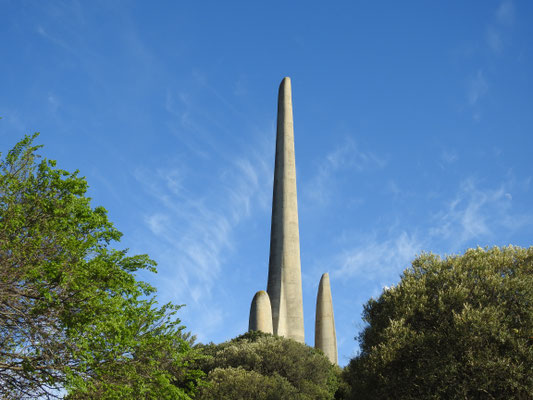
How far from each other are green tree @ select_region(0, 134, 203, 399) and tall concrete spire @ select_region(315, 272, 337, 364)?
2485cm

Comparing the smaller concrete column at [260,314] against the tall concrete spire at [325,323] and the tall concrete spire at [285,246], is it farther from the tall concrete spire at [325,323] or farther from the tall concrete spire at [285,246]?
the tall concrete spire at [325,323]

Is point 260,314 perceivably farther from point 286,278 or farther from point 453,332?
point 453,332

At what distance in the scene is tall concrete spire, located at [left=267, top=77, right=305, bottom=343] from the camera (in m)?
46.7

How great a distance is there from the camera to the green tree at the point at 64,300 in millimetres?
17547

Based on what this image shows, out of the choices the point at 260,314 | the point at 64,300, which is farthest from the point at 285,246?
the point at 64,300

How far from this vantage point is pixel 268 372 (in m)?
33.3

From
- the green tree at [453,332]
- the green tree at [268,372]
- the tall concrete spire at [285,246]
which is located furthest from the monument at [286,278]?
the green tree at [453,332]

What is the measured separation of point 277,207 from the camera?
5050cm

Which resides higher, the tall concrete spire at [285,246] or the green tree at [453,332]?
the tall concrete spire at [285,246]

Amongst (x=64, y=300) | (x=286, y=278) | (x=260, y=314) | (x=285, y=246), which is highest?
(x=285, y=246)

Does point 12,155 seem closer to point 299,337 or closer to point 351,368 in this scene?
point 351,368

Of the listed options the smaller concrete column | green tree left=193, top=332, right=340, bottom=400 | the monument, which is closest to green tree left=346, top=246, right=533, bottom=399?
green tree left=193, top=332, right=340, bottom=400

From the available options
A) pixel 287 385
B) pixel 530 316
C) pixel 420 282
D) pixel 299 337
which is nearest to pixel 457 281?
pixel 420 282

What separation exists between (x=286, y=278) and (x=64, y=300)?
31.3 meters
